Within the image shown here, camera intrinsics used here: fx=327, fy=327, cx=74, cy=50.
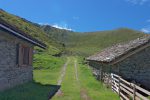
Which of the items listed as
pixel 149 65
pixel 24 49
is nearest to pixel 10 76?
pixel 24 49

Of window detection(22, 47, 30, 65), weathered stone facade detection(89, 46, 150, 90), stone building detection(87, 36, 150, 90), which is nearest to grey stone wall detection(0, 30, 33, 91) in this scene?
window detection(22, 47, 30, 65)

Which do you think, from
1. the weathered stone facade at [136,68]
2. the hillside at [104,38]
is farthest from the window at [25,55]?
the hillside at [104,38]

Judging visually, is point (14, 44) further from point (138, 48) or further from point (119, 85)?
point (138, 48)

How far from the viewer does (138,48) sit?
2169 cm

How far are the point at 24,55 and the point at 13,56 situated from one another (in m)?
3.19

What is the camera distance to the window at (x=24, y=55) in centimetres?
1978

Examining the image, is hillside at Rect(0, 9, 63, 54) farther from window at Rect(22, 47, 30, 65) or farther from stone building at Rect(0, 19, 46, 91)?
stone building at Rect(0, 19, 46, 91)

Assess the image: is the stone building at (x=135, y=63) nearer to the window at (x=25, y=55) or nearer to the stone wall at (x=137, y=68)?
the stone wall at (x=137, y=68)

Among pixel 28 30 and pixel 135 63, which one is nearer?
pixel 135 63

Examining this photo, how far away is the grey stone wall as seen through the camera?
16.8 meters

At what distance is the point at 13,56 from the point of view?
61.9 feet

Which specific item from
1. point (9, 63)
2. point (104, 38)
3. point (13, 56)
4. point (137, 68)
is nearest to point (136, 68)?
point (137, 68)

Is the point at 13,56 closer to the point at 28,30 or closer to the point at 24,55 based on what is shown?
the point at 24,55

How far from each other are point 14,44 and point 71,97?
192 inches
